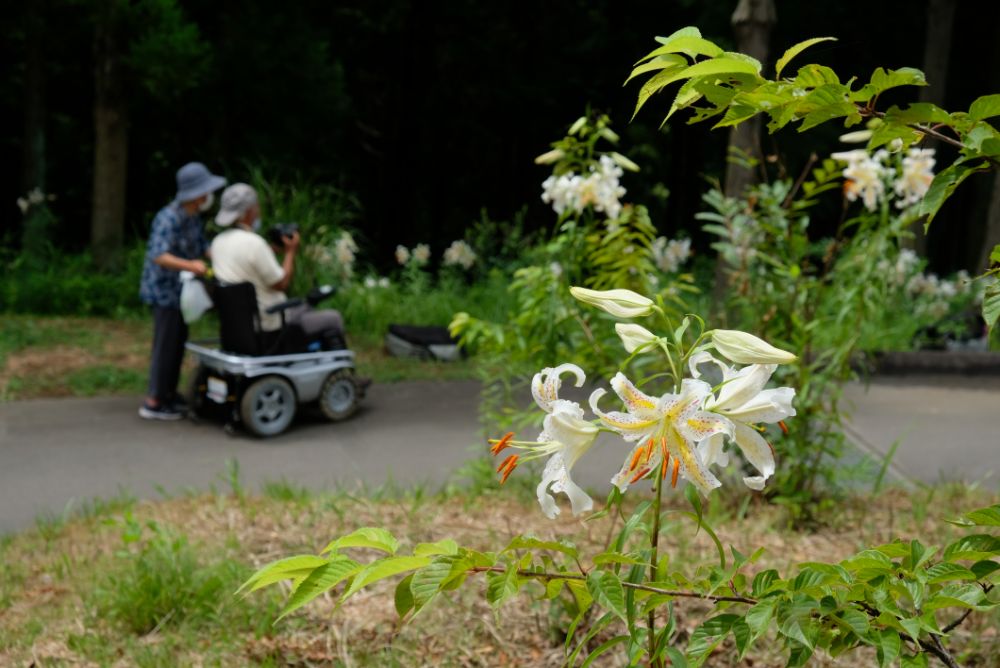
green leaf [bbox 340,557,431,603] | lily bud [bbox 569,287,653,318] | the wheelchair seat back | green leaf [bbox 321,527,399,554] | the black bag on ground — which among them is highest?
lily bud [bbox 569,287,653,318]

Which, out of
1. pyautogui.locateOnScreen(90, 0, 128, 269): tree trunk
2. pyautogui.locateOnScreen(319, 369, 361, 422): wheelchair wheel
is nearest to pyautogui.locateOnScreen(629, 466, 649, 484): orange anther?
pyautogui.locateOnScreen(319, 369, 361, 422): wheelchair wheel

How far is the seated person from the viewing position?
6477mm

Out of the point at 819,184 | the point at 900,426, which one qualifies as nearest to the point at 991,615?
the point at 819,184

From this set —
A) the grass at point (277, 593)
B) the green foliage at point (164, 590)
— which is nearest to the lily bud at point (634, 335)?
the grass at point (277, 593)

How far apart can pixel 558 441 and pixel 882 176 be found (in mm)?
3112

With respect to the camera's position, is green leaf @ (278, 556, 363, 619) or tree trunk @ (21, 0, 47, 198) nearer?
green leaf @ (278, 556, 363, 619)

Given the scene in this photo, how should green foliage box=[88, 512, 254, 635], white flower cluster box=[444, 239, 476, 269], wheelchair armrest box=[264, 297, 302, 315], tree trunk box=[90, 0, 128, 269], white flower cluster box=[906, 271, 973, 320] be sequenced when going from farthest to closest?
white flower cluster box=[444, 239, 476, 269]
tree trunk box=[90, 0, 128, 269]
white flower cluster box=[906, 271, 973, 320]
wheelchair armrest box=[264, 297, 302, 315]
green foliage box=[88, 512, 254, 635]

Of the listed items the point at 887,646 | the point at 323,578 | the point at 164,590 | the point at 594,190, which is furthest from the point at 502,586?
the point at 594,190

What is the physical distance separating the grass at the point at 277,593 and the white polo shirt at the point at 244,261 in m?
2.12

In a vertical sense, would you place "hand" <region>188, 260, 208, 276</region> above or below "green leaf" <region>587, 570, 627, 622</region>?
above

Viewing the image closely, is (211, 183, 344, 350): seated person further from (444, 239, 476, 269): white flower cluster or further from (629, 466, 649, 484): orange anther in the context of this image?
(629, 466, 649, 484): orange anther

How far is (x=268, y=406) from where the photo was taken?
20.9 feet

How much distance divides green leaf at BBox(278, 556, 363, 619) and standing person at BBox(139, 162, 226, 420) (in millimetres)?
5358

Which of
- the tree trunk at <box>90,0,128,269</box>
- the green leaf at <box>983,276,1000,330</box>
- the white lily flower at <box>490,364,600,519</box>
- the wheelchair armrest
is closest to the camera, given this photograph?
the green leaf at <box>983,276,1000,330</box>
